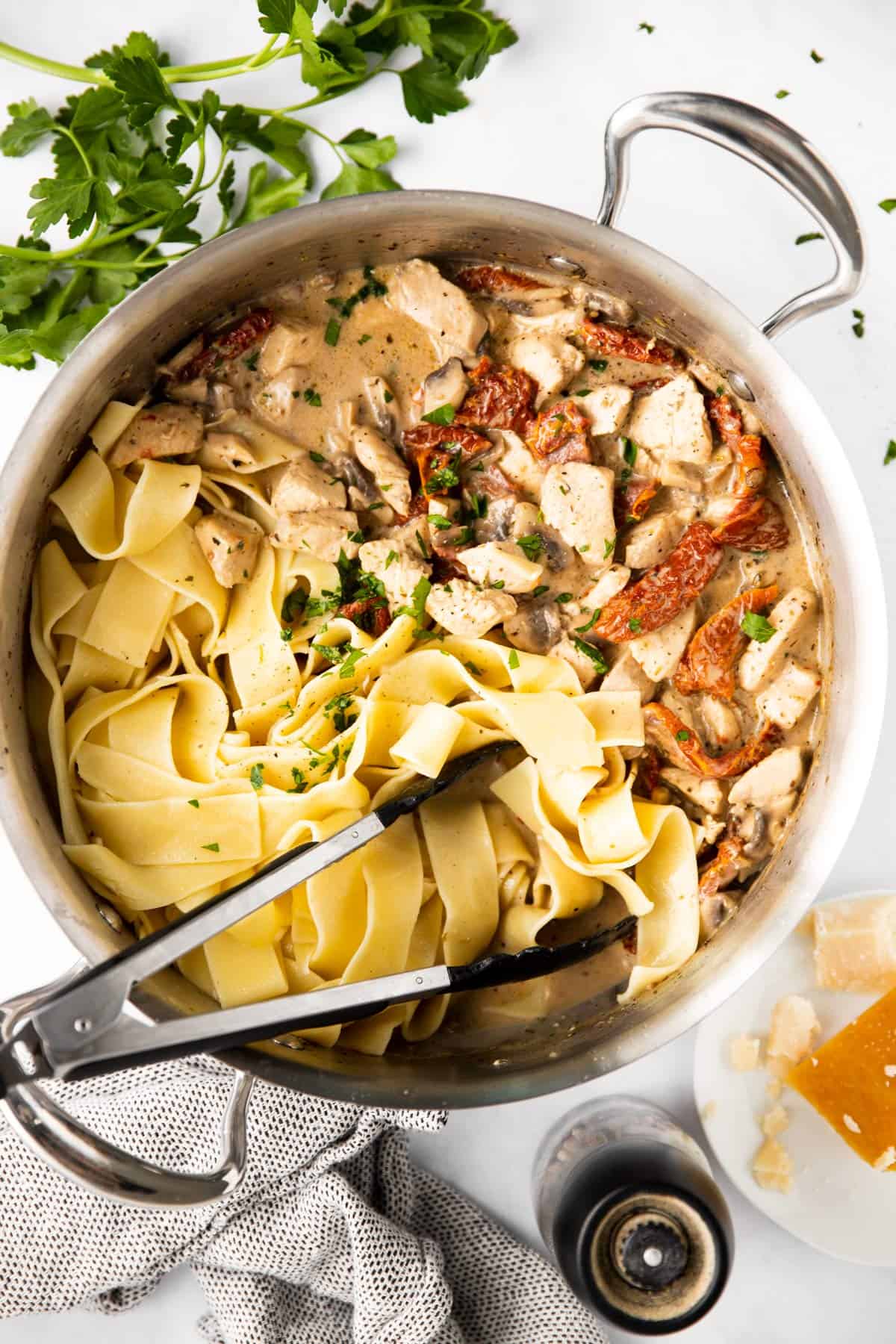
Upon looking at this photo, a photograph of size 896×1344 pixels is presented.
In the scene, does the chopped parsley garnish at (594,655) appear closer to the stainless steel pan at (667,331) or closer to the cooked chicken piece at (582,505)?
the cooked chicken piece at (582,505)

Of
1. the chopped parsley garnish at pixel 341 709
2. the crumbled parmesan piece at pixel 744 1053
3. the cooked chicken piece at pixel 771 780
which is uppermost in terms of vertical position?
the chopped parsley garnish at pixel 341 709

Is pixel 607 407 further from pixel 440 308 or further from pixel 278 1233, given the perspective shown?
pixel 278 1233

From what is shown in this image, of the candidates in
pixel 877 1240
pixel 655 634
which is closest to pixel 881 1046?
pixel 877 1240

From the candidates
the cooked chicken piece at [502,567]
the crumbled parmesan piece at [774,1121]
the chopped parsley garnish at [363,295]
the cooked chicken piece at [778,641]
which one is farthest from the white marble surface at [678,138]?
the crumbled parmesan piece at [774,1121]

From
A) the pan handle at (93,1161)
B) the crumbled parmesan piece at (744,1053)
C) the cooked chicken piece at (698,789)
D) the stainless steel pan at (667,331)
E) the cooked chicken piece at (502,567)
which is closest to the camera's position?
the pan handle at (93,1161)

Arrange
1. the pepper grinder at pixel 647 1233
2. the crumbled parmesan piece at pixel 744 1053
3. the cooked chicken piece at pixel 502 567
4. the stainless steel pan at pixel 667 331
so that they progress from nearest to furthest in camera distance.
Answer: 1. the stainless steel pan at pixel 667 331
2. the cooked chicken piece at pixel 502 567
3. the pepper grinder at pixel 647 1233
4. the crumbled parmesan piece at pixel 744 1053

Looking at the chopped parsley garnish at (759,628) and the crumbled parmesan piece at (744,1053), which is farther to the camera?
the crumbled parmesan piece at (744,1053)

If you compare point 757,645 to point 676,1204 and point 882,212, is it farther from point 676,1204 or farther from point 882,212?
point 676,1204
